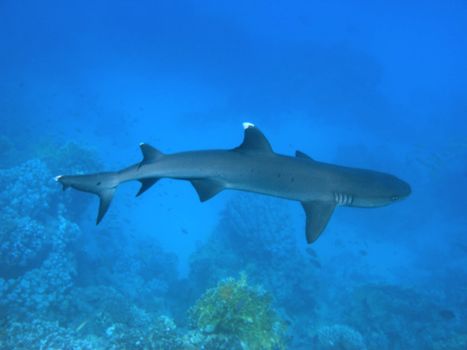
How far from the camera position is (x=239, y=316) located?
8352mm

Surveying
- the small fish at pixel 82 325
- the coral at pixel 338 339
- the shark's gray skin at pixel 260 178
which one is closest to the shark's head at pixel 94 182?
the shark's gray skin at pixel 260 178

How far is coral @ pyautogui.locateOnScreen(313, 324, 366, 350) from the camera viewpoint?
46.7 feet

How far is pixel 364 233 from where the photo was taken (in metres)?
43.7

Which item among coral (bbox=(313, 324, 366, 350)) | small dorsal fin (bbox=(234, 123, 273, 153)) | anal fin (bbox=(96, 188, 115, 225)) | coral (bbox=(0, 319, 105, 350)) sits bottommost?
coral (bbox=(0, 319, 105, 350))

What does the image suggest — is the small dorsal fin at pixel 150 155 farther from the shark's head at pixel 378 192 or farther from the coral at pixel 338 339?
the coral at pixel 338 339

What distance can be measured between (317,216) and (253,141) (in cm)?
154

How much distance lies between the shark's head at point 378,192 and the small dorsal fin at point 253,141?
1.55m

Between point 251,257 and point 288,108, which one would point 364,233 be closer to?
point 251,257

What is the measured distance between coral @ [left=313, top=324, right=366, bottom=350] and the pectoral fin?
1202 cm

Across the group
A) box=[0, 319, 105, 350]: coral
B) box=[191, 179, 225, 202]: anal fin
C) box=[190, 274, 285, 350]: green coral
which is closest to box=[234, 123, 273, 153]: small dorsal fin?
box=[191, 179, 225, 202]: anal fin

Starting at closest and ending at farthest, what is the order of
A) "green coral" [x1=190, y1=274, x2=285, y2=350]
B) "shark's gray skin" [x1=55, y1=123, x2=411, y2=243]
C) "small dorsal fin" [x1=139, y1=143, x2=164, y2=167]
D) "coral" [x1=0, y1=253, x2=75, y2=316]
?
"shark's gray skin" [x1=55, y1=123, x2=411, y2=243]
"small dorsal fin" [x1=139, y1=143, x2=164, y2=167]
"green coral" [x1=190, y1=274, x2=285, y2=350]
"coral" [x1=0, y1=253, x2=75, y2=316]

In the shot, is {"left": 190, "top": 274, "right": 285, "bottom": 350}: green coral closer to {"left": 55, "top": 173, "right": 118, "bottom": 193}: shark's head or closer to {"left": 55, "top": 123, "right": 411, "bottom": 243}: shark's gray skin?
{"left": 55, "top": 123, "right": 411, "bottom": 243}: shark's gray skin

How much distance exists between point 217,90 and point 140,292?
70.4 metres

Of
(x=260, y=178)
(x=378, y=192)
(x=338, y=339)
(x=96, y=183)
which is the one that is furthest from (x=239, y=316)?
(x=338, y=339)
